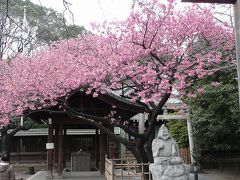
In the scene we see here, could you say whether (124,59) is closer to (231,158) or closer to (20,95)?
(20,95)

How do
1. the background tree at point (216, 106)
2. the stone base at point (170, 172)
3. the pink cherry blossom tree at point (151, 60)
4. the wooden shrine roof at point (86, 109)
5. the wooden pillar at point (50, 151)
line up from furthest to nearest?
the wooden pillar at point (50, 151) → the wooden shrine roof at point (86, 109) → the background tree at point (216, 106) → the pink cherry blossom tree at point (151, 60) → the stone base at point (170, 172)

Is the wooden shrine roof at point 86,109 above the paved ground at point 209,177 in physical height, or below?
above

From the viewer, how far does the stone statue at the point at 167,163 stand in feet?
30.9

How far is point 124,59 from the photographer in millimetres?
11367

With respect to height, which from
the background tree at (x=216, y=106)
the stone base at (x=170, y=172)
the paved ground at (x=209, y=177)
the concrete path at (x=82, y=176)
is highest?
the background tree at (x=216, y=106)

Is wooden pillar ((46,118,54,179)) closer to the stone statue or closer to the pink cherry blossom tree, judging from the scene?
the pink cherry blossom tree

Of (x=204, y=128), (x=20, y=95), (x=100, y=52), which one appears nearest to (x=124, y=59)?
(x=100, y=52)

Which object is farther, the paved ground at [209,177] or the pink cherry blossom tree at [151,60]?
the paved ground at [209,177]

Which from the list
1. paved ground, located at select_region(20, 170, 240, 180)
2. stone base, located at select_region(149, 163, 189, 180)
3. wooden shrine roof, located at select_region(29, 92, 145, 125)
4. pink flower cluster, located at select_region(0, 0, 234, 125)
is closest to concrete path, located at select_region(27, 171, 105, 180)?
paved ground, located at select_region(20, 170, 240, 180)

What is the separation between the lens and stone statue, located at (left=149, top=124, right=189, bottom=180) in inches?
371

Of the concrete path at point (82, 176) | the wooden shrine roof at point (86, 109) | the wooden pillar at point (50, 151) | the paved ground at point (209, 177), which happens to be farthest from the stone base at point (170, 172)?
the wooden pillar at point (50, 151)

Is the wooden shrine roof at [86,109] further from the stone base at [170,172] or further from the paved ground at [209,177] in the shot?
the stone base at [170,172]

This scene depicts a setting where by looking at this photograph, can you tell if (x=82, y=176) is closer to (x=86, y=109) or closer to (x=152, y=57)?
(x=86, y=109)

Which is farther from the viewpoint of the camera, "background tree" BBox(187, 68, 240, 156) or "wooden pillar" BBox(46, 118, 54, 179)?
"wooden pillar" BBox(46, 118, 54, 179)
